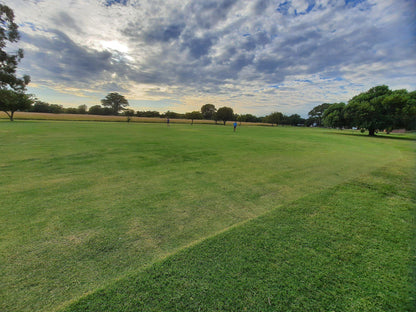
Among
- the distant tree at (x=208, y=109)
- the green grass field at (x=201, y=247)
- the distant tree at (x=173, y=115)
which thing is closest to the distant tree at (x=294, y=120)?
the distant tree at (x=208, y=109)

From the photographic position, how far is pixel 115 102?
365ft

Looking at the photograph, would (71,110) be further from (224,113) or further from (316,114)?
(316,114)

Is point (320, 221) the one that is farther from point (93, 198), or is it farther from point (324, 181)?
point (93, 198)

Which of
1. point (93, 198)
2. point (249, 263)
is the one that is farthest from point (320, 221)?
point (93, 198)

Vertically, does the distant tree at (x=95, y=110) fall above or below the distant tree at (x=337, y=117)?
above

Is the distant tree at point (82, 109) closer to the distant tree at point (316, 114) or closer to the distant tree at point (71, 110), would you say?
the distant tree at point (71, 110)

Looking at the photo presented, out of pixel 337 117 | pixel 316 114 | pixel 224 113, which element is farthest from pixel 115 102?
pixel 316 114

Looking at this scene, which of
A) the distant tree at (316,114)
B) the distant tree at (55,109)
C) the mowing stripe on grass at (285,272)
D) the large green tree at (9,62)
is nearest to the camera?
the mowing stripe on grass at (285,272)

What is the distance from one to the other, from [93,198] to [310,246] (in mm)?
4566

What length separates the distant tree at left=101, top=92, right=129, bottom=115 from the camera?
108312mm

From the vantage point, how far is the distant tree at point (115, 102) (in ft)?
355

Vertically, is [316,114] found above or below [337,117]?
above

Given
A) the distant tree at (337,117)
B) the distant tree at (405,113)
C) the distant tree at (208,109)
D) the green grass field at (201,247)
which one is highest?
the distant tree at (208,109)

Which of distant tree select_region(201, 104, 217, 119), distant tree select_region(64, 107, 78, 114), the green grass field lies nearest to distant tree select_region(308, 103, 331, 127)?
distant tree select_region(201, 104, 217, 119)
